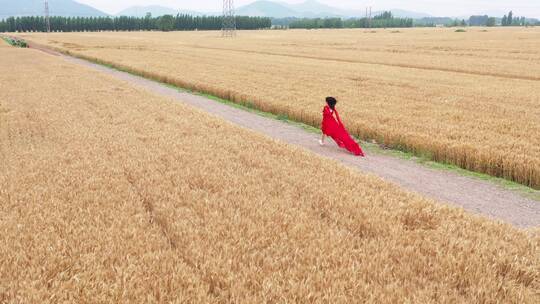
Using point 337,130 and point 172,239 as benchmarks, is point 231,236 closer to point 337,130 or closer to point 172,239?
point 172,239

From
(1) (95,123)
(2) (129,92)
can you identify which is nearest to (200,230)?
(1) (95,123)

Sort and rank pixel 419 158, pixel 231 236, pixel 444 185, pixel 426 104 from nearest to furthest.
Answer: pixel 231 236, pixel 444 185, pixel 419 158, pixel 426 104

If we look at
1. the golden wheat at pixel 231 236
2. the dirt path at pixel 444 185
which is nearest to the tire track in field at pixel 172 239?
the golden wheat at pixel 231 236

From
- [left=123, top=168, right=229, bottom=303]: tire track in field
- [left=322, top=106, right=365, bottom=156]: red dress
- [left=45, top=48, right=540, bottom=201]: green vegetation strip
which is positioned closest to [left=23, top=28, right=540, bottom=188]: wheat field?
[left=45, top=48, right=540, bottom=201]: green vegetation strip

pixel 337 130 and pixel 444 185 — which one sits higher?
pixel 337 130

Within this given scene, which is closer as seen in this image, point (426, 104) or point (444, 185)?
point (444, 185)

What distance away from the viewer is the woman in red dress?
1327 centimetres

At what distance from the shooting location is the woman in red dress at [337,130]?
13.3 m

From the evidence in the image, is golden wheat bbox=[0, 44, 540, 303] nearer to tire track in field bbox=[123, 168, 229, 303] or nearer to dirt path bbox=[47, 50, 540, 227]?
tire track in field bbox=[123, 168, 229, 303]

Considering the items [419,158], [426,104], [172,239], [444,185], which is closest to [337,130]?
[419,158]

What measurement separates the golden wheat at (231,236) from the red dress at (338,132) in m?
2.79

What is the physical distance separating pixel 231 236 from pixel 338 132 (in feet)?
26.9

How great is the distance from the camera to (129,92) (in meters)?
23.5

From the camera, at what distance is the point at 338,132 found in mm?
13570
